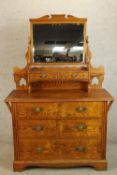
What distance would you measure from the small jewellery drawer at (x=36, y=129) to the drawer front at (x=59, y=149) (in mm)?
67

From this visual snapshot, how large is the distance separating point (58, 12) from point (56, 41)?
402mm

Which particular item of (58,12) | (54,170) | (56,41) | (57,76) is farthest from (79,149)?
(58,12)

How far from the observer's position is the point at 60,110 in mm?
2047

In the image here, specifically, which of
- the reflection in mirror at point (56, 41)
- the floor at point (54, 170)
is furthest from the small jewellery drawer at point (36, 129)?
the reflection in mirror at point (56, 41)

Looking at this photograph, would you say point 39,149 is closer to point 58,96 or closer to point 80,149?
point 80,149

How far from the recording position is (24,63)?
2.56 m

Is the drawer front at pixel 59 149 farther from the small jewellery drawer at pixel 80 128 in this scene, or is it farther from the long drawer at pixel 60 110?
the long drawer at pixel 60 110

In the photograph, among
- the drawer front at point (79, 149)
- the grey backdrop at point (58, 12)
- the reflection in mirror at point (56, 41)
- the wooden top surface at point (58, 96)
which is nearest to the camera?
the wooden top surface at point (58, 96)

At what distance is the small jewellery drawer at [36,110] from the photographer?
2.04 m

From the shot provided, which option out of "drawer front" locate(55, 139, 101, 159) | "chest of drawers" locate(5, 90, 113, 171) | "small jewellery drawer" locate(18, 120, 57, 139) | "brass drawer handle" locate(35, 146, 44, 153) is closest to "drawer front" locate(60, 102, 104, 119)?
"chest of drawers" locate(5, 90, 113, 171)

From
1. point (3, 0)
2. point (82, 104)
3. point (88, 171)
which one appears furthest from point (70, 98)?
point (3, 0)

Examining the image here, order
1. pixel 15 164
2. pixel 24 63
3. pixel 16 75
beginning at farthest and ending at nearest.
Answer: pixel 24 63 → pixel 16 75 → pixel 15 164

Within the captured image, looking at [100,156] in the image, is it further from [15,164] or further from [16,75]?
[16,75]

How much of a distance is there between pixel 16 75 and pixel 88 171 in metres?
1.19
